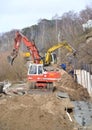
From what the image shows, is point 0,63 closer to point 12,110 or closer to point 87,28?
point 87,28

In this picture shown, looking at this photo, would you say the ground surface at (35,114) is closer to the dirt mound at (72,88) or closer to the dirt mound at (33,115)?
the dirt mound at (33,115)

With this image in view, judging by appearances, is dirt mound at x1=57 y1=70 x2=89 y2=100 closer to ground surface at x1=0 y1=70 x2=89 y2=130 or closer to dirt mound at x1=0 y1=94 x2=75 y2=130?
ground surface at x1=0 y1=70 x2=89 y2=130

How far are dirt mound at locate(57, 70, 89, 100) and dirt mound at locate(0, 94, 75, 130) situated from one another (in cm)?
565

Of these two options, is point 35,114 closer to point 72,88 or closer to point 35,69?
point 35,69

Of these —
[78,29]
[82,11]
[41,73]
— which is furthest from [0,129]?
[82,11]

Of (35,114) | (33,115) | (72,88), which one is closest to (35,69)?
(72,88)

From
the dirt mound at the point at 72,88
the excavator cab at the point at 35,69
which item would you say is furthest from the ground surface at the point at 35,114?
the dirt mound at the point at 72,88

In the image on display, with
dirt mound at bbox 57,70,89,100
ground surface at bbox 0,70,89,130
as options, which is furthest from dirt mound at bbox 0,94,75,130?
dirt mound at bbox 57,70,89,100

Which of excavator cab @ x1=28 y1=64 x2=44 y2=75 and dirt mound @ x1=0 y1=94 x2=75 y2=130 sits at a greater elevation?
excavator cab @ x1=28 y1=64 x2=44 y2=75

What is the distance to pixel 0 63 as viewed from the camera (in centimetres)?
4547

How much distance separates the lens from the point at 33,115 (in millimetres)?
15883

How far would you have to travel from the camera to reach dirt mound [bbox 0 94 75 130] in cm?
1471

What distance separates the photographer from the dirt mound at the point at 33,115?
1471 centimetres

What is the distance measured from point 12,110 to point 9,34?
8025 centimetres
